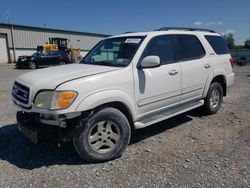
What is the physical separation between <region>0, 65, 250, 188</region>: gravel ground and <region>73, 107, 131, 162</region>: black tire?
0.47ft

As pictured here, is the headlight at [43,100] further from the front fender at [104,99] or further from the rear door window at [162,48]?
the rear door window at [162,48]

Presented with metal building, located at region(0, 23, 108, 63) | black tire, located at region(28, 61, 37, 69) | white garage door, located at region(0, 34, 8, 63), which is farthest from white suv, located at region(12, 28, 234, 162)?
metal building, located at region(0, 23, 108, 63)

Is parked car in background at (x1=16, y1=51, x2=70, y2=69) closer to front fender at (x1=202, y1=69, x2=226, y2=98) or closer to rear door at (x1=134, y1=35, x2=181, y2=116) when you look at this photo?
front fender at (x1=202, y1=69, x2=226, y2=98)

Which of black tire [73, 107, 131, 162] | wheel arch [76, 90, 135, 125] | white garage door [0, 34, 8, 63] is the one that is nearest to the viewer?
wheel arch [76, 90, 135, 125]

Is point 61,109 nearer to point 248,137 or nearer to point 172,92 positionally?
point 172,92

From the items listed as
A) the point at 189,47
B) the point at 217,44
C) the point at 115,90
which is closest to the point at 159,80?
the point at 115,90

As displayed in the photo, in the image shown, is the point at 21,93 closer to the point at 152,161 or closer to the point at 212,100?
the point at 152,161

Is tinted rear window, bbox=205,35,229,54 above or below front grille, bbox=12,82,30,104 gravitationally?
above

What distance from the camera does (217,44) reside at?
19.0ft

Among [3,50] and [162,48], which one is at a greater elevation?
[3,50]

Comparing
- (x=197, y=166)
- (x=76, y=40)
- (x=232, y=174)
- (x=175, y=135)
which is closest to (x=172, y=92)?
(x=175, y=135)

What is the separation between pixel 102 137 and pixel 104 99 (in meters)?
0.60

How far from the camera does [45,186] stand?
3.03 m

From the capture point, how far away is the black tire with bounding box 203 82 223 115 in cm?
555
